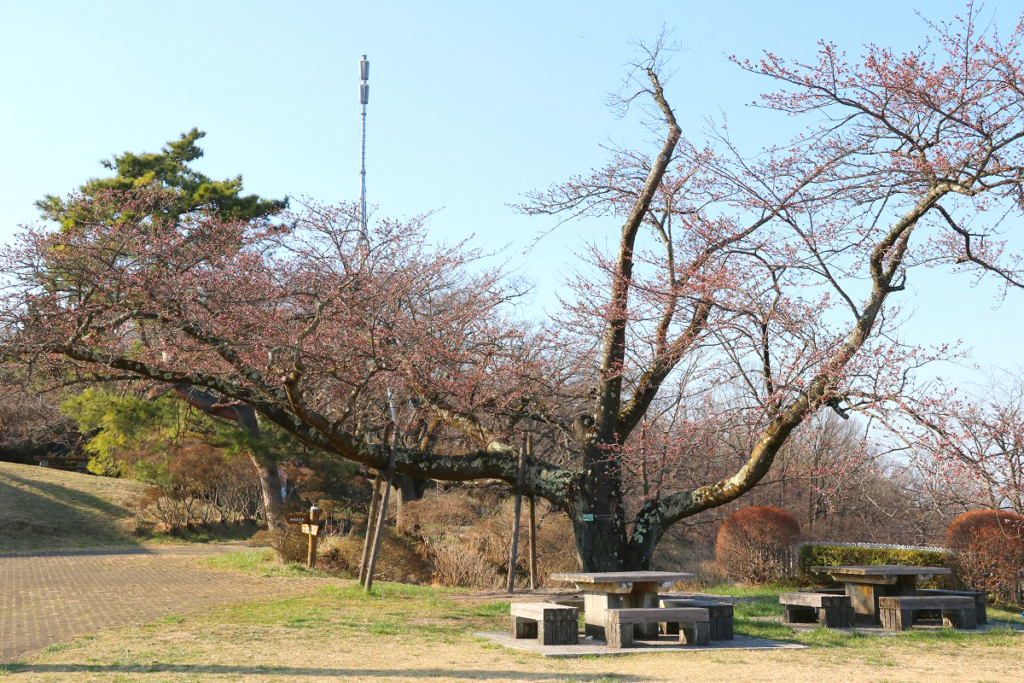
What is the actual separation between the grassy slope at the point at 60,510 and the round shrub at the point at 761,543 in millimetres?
18417

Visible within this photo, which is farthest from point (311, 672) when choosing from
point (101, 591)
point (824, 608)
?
point (101, 591)

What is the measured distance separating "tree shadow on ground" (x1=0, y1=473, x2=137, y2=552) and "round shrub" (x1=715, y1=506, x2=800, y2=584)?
18.1m

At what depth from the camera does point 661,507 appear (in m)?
14.1

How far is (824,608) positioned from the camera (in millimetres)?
11664

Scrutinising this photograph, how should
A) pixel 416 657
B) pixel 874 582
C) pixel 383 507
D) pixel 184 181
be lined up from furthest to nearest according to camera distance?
pixel 184 181 → pixel 383 507 → pixel 874 582 → pixel 416 657

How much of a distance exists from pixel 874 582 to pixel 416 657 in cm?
652

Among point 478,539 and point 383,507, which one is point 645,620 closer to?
point 383,507

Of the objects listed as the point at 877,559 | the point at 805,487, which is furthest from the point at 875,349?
the point at 805,487

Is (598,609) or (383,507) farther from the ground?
(383,507)

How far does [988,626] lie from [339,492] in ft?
62.7

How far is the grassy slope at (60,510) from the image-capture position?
1084 inches

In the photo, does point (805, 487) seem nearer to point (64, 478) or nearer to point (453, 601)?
point (453, 601)

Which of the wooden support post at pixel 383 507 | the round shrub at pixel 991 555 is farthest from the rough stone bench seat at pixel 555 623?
the round shrub at pixel 991 555

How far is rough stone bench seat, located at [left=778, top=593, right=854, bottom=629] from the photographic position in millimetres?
11633
